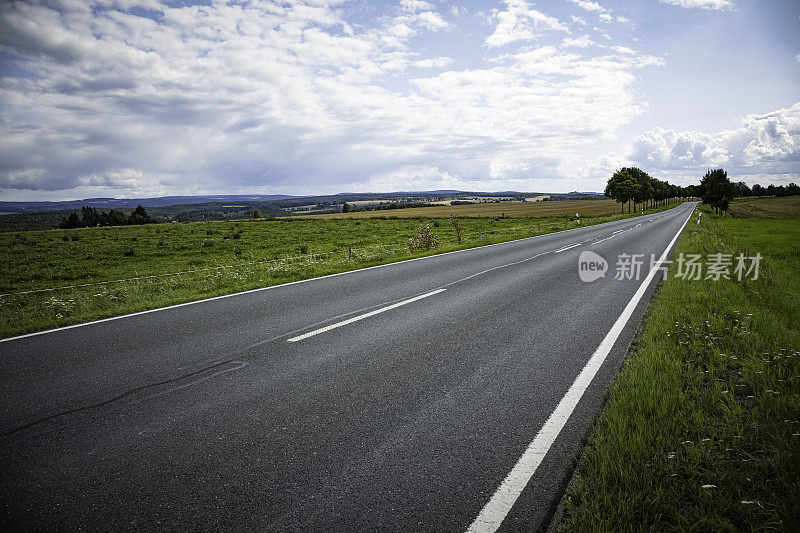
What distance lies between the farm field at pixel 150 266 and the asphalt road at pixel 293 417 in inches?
107

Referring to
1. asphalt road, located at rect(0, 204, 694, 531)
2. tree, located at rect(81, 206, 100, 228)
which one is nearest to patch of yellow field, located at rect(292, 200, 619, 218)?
tree, located at rect(81, 206, 100, 228)

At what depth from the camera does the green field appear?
2.29 metres

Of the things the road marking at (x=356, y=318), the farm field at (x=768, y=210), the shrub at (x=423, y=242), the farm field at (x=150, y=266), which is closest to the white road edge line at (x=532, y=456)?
the road marking at (x=356, y=318)

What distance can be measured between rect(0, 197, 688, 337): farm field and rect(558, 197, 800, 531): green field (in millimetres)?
8585

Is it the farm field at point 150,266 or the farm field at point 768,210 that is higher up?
the farm field at point 768,210

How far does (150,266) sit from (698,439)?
26.0 m

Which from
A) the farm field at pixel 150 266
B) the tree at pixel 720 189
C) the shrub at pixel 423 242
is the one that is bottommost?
the farm field at pixel 150 266

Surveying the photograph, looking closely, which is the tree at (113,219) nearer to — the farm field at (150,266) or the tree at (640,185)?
the farm field at (150,266)

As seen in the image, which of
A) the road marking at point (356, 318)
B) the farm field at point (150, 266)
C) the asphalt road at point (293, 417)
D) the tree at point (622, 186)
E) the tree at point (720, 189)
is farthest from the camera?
the tree at point (622, 186)

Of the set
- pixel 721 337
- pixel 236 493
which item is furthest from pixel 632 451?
pixel 721 337

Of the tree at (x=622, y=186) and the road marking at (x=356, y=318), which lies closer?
the road marking at (x=356, y=318)

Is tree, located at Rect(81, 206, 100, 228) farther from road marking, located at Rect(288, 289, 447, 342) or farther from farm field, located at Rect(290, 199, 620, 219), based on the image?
road marking, located at Rect(288, 289, 447, 342)

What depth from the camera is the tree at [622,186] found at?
7412cm

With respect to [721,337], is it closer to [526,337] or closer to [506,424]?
[526,337]
